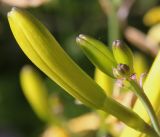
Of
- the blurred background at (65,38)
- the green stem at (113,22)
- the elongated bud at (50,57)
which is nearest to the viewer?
the elongated bud at (50,57)

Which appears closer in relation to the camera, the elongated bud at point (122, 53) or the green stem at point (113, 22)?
the elongated bud at point (122, 53)

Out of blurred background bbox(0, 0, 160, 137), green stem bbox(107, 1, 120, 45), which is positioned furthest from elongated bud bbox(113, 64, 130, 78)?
blurred background bbox(0, 0, 160, 137)

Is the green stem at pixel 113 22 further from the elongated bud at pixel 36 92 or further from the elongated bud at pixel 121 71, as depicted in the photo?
the elongated bud at pixel 121 71

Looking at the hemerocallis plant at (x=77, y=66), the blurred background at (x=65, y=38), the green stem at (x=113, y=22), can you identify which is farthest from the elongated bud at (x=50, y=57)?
the blurred background at (x=65, y=38)

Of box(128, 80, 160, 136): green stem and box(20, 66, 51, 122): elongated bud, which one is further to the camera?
box(20, 66, 51, 122): elongated bud

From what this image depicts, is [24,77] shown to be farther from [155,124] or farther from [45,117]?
[155,124]

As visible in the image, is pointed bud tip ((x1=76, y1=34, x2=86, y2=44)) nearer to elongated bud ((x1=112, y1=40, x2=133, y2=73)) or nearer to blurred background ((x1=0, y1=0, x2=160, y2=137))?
elongated bud ((x1=112, y1=40, x2=133, y2=73))

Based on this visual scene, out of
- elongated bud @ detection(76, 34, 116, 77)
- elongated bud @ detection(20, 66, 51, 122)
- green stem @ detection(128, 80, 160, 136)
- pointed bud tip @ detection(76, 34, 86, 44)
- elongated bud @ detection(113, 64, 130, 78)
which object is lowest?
elongated bud @ detection(20, 66, 51, 122)

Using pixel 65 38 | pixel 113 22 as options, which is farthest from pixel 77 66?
pixel 65 38
